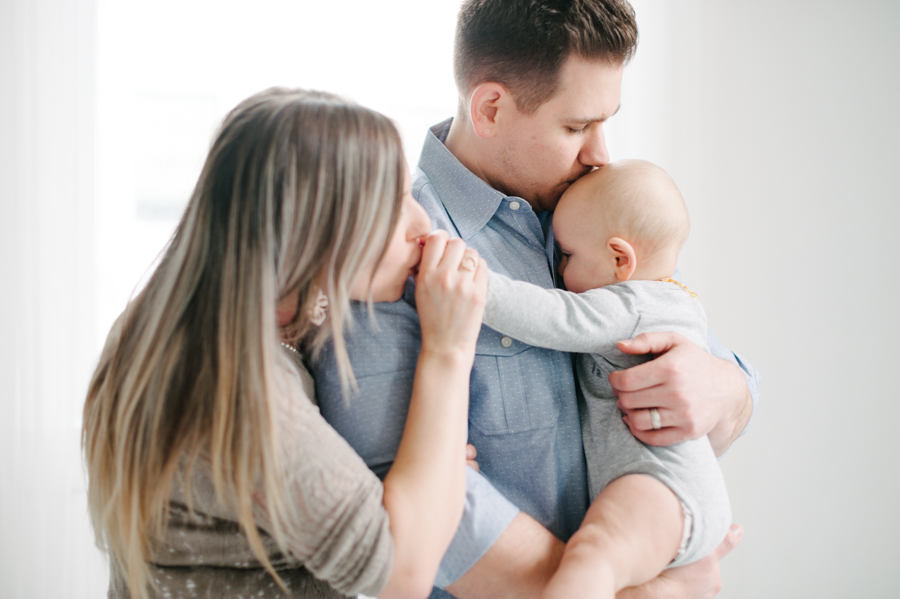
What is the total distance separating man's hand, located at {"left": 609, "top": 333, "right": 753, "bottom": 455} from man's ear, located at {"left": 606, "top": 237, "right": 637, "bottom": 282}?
5.8 inches

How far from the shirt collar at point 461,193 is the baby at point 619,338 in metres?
0.16

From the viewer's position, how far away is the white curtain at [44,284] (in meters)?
2.08

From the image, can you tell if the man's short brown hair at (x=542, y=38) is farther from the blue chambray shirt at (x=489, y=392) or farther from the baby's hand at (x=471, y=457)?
the baby's hand at (x=471, y=457)

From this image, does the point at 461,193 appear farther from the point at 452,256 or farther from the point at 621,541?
the point at 621,541

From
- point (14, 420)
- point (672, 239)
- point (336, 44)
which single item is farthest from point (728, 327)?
point (14, 420)

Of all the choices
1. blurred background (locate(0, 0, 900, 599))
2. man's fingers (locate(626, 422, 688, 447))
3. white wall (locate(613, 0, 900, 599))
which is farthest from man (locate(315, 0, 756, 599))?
white wall (locate(613, 0, 900, 599))

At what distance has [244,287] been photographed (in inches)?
31.9

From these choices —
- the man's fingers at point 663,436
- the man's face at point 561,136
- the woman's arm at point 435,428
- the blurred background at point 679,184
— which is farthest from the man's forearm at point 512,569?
the blurred background at point 679,184

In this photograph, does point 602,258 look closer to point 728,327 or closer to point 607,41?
point 607,41

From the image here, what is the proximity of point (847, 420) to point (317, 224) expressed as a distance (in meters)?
2.68

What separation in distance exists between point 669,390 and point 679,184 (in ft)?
5.49

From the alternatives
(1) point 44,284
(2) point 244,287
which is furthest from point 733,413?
(1) point 44,284

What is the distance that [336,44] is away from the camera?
2.23 metres

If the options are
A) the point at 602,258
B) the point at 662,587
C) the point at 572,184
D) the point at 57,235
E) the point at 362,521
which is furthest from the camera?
the point at 57,235
